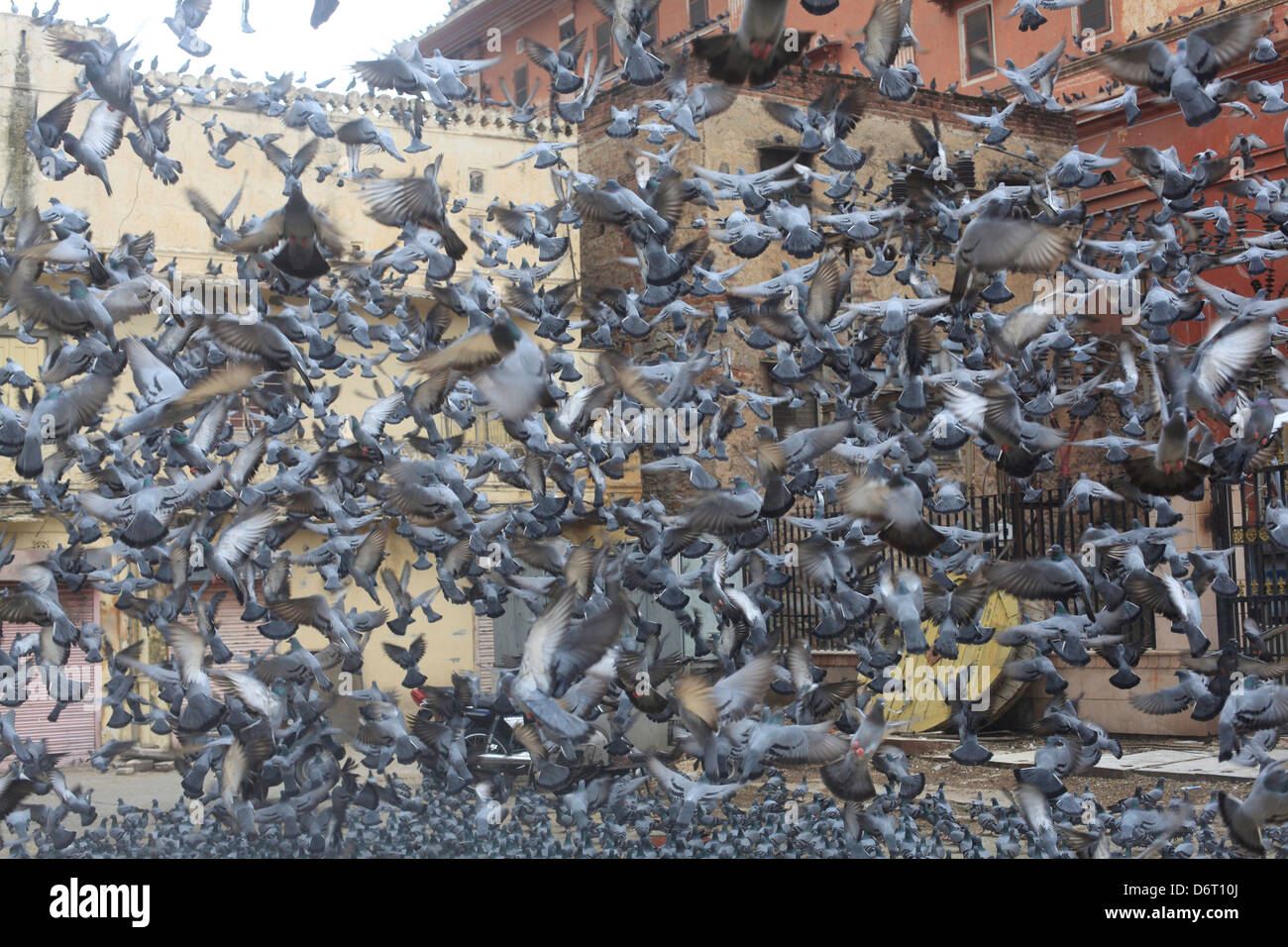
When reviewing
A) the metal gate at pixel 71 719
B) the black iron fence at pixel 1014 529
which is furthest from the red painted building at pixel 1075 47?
the metal gate at pixel 71 719

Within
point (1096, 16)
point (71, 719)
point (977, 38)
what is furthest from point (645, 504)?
point (977, 38)

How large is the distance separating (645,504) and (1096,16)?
1377 cm

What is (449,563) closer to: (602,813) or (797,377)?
(602,813)

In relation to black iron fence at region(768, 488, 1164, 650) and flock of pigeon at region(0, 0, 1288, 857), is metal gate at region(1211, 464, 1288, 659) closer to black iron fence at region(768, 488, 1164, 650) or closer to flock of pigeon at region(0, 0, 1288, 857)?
black iron fence at region(768, 488, 1164, 650)

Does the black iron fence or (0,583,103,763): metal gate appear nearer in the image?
the black iron fence

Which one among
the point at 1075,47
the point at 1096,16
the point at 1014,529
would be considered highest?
the point at 1096,16

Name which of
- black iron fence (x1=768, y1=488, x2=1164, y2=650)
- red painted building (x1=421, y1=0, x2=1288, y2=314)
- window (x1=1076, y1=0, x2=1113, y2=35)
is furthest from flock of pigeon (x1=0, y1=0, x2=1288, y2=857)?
window (x1=1076, y1=0, x2=1113, y2=35)

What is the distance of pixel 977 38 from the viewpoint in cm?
2147

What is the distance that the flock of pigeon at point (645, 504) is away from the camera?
24.3 ft

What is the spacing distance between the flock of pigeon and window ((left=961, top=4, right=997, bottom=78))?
481 inches

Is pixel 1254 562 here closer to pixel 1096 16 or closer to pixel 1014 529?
pixel 1014 529

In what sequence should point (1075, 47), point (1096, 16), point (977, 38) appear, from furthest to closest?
point (977, 38)
point (1075, 47)
point (1096, 16)

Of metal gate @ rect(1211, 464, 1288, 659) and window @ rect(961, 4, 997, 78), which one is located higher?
window @ rect(961, 4, 997, 78)

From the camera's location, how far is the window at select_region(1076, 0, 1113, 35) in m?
19.8
